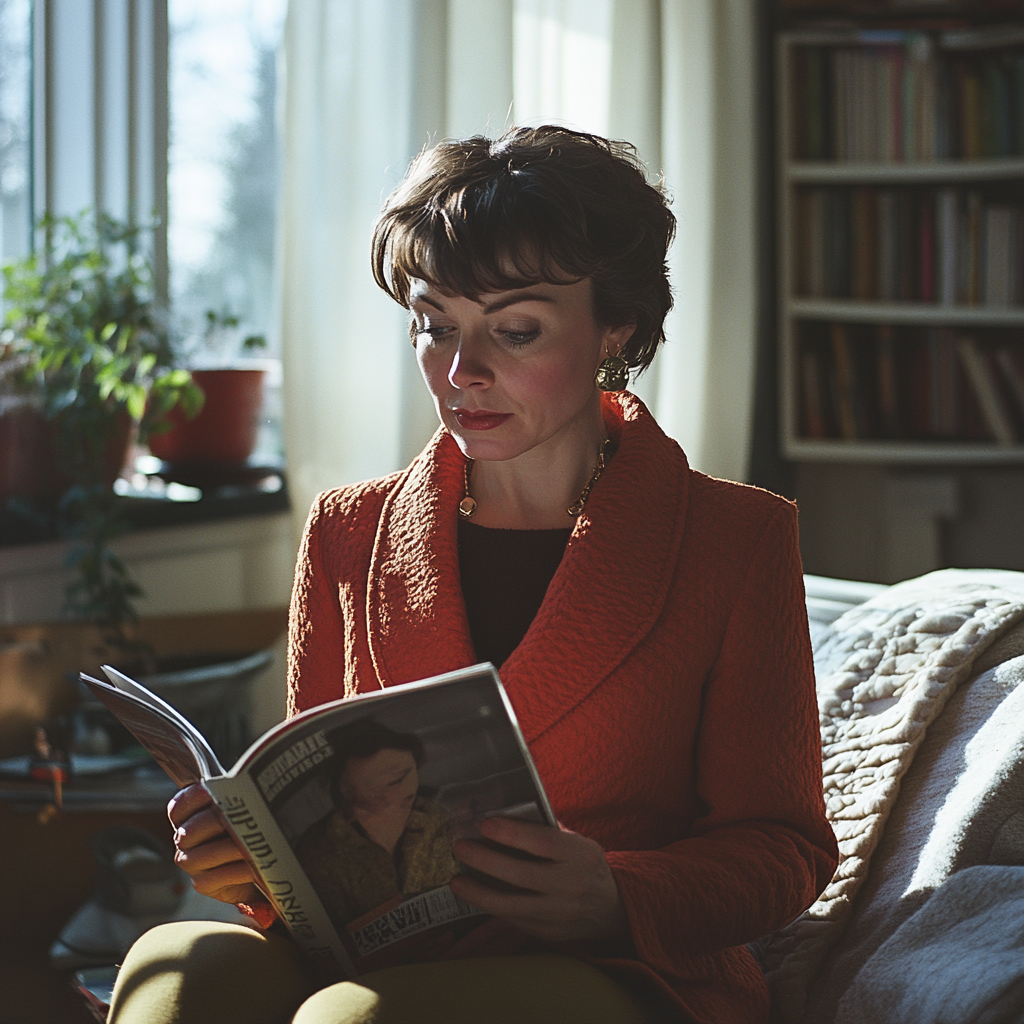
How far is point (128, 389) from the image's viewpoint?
1.76m

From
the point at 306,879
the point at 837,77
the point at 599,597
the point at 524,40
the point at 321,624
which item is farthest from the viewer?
the point at 837,77

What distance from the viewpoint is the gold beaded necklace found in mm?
1040

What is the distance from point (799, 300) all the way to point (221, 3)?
1.43 metres

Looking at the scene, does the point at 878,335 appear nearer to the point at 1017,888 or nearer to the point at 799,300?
the point at 799,300

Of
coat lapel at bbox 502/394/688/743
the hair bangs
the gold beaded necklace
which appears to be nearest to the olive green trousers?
coat lapel at bbox 502/394/688/743

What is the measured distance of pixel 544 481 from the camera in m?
1.05

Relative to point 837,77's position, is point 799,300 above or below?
below

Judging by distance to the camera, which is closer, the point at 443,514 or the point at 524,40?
the point at 443,514

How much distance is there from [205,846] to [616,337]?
20.8 inches

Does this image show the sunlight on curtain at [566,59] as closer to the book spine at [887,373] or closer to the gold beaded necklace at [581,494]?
the book spine at [887,373]

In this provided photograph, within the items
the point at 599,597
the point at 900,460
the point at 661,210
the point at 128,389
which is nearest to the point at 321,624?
the point at 599,597

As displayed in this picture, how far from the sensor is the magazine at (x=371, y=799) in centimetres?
69

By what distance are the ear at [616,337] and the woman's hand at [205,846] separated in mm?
487

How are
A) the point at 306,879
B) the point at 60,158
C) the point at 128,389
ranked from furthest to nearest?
the point at 60,158 → the point at 128,389 → the point at 306,879
